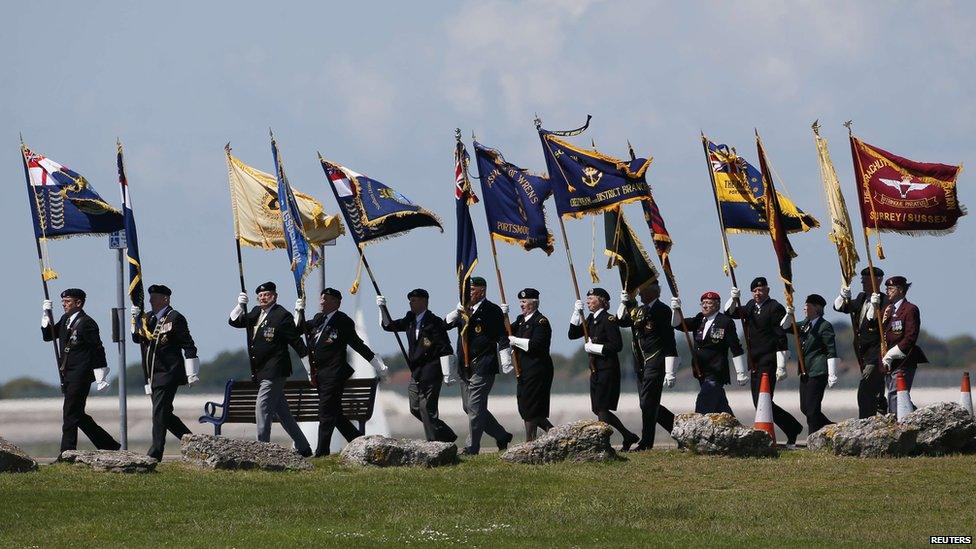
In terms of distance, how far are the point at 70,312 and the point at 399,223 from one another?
154 inches

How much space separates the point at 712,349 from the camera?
758 inches

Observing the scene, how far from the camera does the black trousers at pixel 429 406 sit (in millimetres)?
19438

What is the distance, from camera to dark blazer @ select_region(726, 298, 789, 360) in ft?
64.6

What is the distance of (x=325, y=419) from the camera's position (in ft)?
61.9

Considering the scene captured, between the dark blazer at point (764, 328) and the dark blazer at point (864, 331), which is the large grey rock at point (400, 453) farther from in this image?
the dark blazer at point (864, 331)

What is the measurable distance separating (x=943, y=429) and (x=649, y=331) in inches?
131

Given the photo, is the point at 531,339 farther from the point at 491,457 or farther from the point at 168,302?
the point at 168,302

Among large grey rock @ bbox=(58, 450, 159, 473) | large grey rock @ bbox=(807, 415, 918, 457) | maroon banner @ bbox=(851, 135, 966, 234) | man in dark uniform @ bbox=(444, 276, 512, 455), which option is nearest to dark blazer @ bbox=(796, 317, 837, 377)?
maroon banner @ bbox=(851, 135, 966, 234)

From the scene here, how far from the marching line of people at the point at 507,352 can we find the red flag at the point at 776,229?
0.38m

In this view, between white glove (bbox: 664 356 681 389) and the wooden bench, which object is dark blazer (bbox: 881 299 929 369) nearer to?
→ white glove (bbox: 664 356 681 389)

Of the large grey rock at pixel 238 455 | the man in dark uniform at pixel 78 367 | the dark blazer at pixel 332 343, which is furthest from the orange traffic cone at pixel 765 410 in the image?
the man in dark uniform at pixel 78 367

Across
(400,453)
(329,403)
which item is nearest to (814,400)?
(400,453)

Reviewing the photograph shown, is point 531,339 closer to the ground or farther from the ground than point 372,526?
farther from the ground

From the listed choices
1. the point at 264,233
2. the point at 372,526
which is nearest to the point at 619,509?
the point at 372,526
